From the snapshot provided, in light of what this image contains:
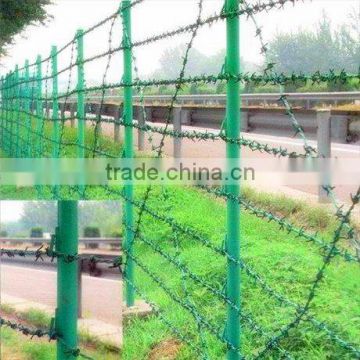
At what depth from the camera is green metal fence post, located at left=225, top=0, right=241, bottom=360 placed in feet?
8.78

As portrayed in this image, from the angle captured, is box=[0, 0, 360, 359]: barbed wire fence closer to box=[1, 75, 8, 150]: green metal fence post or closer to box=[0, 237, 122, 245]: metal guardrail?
box=[0, 237, 122, 245]: metal guardrail

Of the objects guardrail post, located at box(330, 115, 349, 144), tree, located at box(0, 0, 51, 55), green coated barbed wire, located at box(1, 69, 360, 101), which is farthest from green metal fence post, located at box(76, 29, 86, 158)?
tree, located at box(0, 0, 51, 55)

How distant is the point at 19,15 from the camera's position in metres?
16.9

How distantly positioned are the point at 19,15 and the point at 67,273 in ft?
50.1

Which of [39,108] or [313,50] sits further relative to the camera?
[39,108]

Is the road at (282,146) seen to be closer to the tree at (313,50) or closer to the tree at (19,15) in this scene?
the tree at (313,50)

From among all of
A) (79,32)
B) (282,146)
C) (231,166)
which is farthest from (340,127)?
(79,32)

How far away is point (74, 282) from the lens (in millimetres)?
2455

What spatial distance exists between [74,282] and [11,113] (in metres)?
10.7

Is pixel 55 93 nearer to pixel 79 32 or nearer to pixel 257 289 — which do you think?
pixel 79 32

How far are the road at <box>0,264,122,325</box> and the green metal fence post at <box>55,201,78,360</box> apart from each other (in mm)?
33

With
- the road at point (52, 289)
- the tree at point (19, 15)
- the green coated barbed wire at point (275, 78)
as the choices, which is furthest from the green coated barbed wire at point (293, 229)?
the tree at point (19, 15)

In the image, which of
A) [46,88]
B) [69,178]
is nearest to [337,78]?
[69,178]

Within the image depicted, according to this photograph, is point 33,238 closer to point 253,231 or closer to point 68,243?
point 68,243
